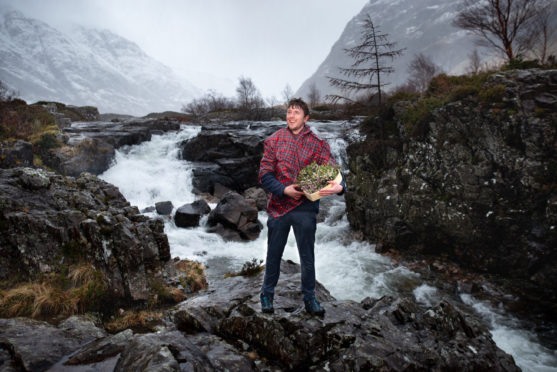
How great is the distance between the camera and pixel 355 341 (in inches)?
146

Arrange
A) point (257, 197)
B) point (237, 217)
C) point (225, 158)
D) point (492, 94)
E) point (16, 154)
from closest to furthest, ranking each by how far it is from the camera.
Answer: point (492, 94) < point (16, 154) < point (237, 217) < point (257, 197) < point (225, 158)

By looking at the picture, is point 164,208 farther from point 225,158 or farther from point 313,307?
point 313,307

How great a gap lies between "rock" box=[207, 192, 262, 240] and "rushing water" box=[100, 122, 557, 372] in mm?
555

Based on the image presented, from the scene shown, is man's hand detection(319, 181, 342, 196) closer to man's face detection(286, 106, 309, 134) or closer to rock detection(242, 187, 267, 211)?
man's face detection(286, 106, 309, 134)

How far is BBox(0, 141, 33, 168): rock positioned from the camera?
12766 mm

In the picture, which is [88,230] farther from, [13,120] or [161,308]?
[13,120]

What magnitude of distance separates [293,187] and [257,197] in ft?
49.5

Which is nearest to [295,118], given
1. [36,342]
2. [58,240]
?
[36,342]

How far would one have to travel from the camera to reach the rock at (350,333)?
11.5ft

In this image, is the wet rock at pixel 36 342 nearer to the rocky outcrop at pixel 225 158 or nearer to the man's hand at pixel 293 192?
the man's hand at pixel 293 192

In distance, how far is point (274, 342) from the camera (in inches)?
143

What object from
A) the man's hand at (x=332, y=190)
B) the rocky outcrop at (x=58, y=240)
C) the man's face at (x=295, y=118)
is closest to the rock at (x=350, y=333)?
the man's hand at (x=332, y=190)

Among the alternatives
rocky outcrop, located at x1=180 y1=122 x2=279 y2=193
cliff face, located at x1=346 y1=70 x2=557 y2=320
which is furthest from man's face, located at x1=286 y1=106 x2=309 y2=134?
rocky outcrop, located at x1=180 y1=122 x2=279 y2=193

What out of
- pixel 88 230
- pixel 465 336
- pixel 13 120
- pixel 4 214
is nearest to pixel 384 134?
pixel 465 336
